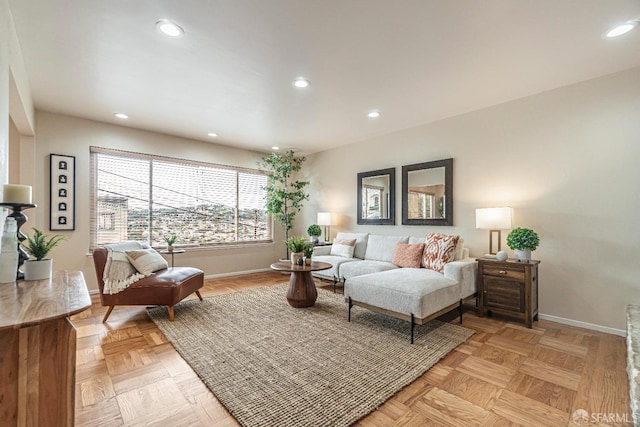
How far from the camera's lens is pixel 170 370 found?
2.08 meters

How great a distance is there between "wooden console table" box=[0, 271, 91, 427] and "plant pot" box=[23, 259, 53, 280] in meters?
0.42

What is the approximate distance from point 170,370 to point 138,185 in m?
3.38

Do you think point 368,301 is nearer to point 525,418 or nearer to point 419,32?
point 525,418

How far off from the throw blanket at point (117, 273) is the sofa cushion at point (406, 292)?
2.29 metres

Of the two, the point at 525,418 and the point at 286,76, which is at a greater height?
the point at 286,76

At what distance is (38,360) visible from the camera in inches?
42.1

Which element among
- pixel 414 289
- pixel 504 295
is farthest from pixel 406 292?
pixel 504 295

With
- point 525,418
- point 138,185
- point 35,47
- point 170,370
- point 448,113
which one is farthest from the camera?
point 138,185

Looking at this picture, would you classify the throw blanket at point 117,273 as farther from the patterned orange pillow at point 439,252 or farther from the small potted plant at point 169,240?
the patterned orange pillow at point 439,252

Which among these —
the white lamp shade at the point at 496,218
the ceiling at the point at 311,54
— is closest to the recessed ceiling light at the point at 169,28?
the ceiling at the point at 311,54

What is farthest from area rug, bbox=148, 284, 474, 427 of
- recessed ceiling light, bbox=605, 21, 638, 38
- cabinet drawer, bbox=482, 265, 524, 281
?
recessed ceiling light, bbox=605, 21, 638, 38

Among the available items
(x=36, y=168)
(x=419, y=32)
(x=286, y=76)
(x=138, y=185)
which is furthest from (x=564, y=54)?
(x=36, y=168)

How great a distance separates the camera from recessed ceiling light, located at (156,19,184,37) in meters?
2.01

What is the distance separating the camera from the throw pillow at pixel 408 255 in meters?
3.72
